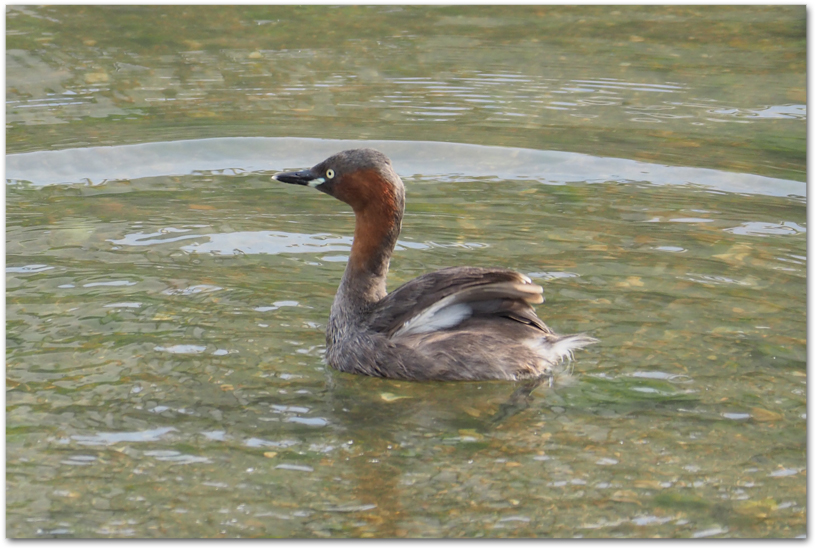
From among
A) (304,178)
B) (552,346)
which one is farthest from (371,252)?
(552,346)

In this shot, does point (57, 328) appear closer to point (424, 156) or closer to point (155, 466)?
point (155, 466)

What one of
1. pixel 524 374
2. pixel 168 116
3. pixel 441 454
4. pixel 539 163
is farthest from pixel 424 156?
pixel 441 454

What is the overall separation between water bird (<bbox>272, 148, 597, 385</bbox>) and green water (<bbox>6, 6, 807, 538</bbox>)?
13cm

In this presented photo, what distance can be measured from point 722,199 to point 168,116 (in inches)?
205

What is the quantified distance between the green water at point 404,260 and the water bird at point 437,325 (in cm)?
13

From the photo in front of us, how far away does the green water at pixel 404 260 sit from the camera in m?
4.64

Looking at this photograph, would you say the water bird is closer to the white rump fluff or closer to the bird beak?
the white rump fluff

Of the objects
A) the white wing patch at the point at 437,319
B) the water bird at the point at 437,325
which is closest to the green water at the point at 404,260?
the water bird at the point at 437,325

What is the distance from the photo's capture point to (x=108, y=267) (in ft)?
23.7

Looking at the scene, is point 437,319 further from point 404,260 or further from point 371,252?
point 404,260

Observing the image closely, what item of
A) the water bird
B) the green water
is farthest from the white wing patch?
the green water

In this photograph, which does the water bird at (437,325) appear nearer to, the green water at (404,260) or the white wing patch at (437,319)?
the white wing patch at (437,319)

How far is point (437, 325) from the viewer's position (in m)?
5.82

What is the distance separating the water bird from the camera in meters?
5.64
